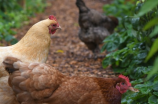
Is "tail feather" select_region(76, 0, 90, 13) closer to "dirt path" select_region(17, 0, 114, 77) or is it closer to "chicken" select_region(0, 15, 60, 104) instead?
"dirt path" select_region(17, 0, 114, 77)

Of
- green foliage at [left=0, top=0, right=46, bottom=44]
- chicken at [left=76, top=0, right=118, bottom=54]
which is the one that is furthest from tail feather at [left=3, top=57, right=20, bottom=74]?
green foliage at [left=0, top=0, right=46, bottom=44]

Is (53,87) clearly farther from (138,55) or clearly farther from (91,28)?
(91,28)

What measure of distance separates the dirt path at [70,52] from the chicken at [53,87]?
1833 millimetres

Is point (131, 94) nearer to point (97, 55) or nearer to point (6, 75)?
point (6, 75)

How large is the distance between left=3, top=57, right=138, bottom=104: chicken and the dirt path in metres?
1.83

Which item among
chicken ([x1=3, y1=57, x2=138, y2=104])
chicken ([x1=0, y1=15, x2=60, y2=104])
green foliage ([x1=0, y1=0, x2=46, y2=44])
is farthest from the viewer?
green foliage ([x1=0, y1=0, x2=46, y2=44])

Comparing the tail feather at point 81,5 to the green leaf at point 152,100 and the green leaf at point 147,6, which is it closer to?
the green leaf at point 152,100

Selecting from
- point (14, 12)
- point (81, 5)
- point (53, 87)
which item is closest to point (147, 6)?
point (53, 87)

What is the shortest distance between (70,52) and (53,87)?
385 cm

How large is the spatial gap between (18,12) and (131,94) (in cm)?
709

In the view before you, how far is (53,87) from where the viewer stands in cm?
273

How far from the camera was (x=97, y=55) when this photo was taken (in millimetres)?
6262

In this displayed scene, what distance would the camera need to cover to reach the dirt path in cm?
511

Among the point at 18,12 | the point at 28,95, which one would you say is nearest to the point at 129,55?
the point at 28,95
